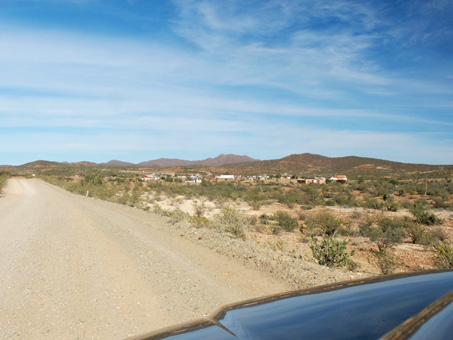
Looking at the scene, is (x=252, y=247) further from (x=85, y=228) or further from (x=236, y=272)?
(x=85, y=228)

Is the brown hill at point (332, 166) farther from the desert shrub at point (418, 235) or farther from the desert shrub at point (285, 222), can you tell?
the desert shrub at point (418, 235)

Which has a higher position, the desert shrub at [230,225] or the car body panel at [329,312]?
the car body panel at [329,312]

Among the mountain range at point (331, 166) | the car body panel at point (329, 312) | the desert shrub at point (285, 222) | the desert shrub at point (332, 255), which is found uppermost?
the mountain range at point (331, 166)

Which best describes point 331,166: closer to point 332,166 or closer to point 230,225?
point 332,166

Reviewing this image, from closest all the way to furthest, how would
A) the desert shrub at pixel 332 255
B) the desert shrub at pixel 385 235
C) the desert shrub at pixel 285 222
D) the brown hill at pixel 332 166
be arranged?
the desert shrub at pixel 332 255 → the desert shrub at pixel 385 235 → the desert shrub at pixel 285 222 → the brown hill at pixel 332 166

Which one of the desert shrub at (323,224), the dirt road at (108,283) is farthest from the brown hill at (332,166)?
the dirt road at (108,283)

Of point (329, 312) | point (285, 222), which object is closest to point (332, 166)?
point (285, 222)

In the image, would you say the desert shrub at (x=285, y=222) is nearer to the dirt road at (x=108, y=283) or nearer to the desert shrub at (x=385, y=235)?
the desert shrub at (x=385, y=235)

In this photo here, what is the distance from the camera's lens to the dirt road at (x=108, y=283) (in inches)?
217

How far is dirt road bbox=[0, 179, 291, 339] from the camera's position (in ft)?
18.1

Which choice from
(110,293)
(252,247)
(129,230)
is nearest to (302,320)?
(110,293)

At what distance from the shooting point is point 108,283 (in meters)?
7.44

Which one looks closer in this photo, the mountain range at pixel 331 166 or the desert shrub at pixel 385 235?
the desert shrub at pixel 385 235

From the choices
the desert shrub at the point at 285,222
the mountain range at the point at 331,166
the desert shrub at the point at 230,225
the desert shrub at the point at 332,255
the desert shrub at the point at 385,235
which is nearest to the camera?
the desert shrub at the point at 332,255
